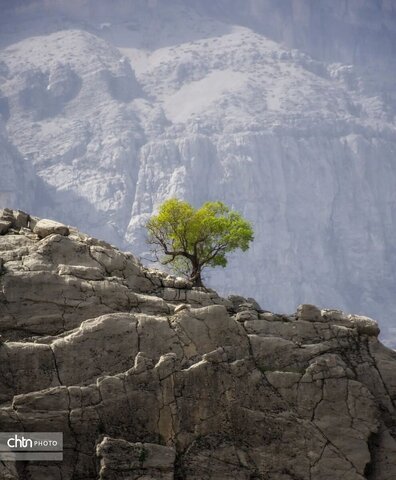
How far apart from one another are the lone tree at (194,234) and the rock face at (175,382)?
44.2 ft

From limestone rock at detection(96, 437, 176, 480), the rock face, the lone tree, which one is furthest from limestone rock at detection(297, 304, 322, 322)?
limestone rock at detection(96, 437, 176, 480)

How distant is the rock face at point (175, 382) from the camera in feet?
180

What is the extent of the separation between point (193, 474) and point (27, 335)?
1385 centimetres

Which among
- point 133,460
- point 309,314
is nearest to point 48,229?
point 309,314

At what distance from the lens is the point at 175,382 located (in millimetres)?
57438

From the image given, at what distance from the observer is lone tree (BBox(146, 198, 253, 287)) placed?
77.9 m

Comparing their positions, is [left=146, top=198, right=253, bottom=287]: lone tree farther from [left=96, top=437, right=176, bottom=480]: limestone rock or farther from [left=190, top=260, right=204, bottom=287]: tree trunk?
[left=96, top=437, right=176, bottom=480]: limestone rock

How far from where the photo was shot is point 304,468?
56344 mm

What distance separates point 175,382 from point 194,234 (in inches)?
888

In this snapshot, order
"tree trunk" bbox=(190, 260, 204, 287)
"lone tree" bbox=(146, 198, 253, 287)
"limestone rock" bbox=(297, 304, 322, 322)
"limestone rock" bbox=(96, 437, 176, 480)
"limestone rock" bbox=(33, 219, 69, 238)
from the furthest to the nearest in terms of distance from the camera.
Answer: "lone tree" bbox=(146, 198, 253, 287)
"tree trunk" bbox=(190, 260, 204, 287)
"limestone rock" bbox=(33, 219, 69, 238)
"limestone rock" bbox=(297, 304, 322, 322)
"limestone rock" bbox=(96, 437, 176, 480)

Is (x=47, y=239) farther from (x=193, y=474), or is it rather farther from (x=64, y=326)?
(x=193, y=474)

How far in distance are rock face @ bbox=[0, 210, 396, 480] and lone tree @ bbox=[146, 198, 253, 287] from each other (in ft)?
44.2

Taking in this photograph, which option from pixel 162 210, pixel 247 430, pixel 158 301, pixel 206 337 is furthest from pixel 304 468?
pixel 162 210

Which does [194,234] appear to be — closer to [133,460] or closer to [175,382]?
[175,382]
